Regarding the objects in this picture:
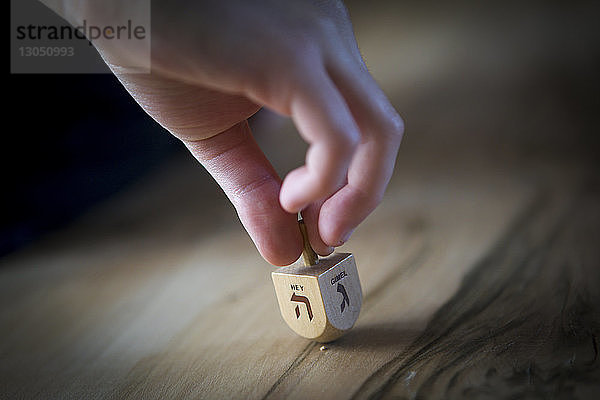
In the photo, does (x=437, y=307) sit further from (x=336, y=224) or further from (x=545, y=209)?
(x=545, y=209)

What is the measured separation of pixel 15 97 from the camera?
100 cm

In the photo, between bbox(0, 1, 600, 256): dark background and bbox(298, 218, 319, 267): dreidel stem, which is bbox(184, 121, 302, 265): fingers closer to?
bbox(298, 218, 319, 267): dreidel stem

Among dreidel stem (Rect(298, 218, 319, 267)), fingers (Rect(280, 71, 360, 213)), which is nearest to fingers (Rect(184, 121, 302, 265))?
dreidel stem (Rect(298, 218, 319, 267))

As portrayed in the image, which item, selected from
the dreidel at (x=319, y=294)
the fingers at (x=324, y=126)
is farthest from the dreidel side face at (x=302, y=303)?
the fingers at (x=324, y=126)

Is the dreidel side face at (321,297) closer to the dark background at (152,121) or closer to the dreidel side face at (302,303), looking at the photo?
the dreidel side face at (302,303)

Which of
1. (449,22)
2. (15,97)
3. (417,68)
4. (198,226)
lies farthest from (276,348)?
(449,22)

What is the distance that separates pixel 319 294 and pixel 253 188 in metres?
0.12

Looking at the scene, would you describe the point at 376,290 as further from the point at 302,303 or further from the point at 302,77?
the point at 302,77

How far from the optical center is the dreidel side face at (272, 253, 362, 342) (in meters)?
0.54

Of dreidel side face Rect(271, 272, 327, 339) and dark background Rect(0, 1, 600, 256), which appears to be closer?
dreidel side face Rect(271, 272, 327, 339)

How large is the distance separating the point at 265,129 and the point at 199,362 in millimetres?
828

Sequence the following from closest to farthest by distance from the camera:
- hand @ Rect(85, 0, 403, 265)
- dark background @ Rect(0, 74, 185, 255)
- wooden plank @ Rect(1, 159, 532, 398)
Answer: hand @ Rect(85, 0, 403, 265) → wooden plank @ Rect(1, 159, 532, 398) → dark background @ Rect(0, 74, 185, 255)

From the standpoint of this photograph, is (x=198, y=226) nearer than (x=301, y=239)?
No

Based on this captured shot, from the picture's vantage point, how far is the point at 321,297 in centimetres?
54
